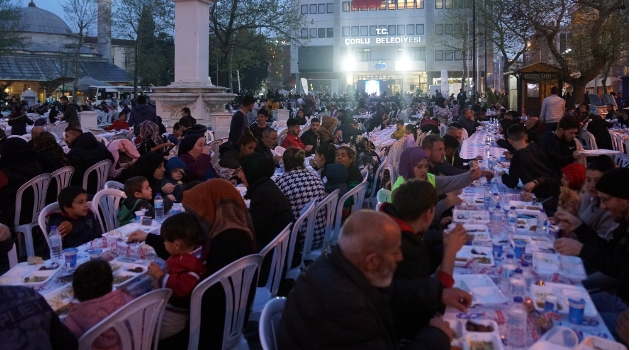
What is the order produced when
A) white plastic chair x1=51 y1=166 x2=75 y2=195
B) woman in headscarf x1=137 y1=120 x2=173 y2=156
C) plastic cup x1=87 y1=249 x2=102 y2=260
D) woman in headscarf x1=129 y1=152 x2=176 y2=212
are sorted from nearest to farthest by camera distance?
plastic cup x1=87 y1=249 x2=102 y2=260, woman in headscarf x1=129 y1=152 x2=176 y2=212, white plastic chair x1=51 y1=166 x2=75 y2=195, woman in headscarf x1=137 y1=120 x2=173 y2=156

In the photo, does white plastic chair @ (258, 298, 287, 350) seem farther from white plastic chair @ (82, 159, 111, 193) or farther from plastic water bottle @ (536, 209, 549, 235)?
white plastic chair @ (82, 159, 111, 193)

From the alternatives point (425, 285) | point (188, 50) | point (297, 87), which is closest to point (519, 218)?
point (425, 285)


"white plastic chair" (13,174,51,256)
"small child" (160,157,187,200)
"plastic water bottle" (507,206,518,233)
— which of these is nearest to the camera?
"plastic water bottle" (507,206,518,233)

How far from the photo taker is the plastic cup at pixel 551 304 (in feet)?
9.78

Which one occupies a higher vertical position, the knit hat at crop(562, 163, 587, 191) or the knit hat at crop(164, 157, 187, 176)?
the knit hat at crop(164, 157, 187, 176)

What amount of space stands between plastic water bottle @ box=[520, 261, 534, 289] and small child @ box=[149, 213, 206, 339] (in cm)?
182

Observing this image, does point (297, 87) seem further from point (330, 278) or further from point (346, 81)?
point (330, 278)

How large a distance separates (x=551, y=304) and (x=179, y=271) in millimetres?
1980

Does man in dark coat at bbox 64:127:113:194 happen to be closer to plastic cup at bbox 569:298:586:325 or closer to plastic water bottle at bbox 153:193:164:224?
plastic water bottle at bbox 153:193:164:224

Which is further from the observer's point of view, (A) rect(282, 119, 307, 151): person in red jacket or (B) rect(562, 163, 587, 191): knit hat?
(A) rect(282, 119, 307, 151): person in red jacket

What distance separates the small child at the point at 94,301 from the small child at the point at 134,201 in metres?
2.48

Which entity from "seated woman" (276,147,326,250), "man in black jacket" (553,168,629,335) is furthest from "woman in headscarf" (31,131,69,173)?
"man in black jacket" (553,168,629,335)

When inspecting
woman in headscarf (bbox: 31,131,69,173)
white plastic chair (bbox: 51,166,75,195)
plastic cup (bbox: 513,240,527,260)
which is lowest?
plastic cup (bbox: 513,240,527,260)

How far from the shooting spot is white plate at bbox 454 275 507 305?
313cm
